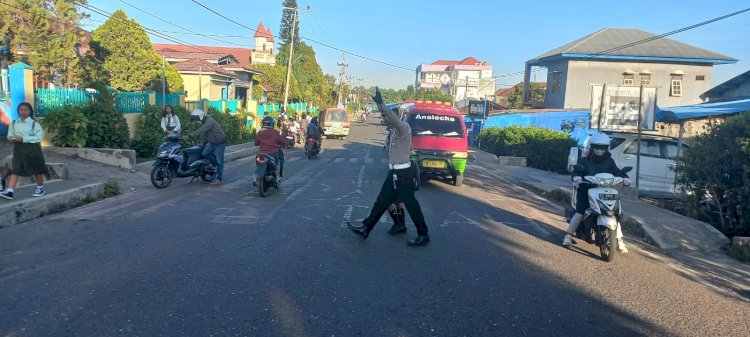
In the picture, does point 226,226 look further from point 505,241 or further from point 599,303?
point 599,303

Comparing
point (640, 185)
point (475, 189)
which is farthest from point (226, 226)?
point (640, 185)

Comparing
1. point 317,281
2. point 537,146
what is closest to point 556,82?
point 537,146

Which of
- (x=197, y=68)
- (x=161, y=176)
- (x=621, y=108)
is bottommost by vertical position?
(x=161, y=176)

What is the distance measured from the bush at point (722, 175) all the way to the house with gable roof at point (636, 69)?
2681 centimetres

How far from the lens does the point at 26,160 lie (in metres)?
8.29

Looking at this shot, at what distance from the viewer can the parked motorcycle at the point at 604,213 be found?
6.50 metres

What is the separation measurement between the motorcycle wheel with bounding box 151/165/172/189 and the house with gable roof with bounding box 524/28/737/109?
1130 inches

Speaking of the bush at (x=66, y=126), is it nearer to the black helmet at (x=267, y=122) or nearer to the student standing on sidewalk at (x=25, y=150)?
the student standing on sidewalk at (x=25, y=150)

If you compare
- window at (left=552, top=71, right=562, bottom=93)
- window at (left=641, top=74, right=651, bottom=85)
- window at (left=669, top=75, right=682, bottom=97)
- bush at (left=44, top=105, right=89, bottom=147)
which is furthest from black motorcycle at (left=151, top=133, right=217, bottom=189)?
window at (left=669, top=75, right=682, bottom=97)

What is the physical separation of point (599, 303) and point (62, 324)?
455cm

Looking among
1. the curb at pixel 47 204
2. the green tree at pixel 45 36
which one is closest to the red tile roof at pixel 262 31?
the green tree at pixel 45 36

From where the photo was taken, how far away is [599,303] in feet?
16.3

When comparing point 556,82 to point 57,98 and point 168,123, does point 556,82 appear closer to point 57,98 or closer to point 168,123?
point 168,123

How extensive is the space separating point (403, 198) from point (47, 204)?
561 centimetres
